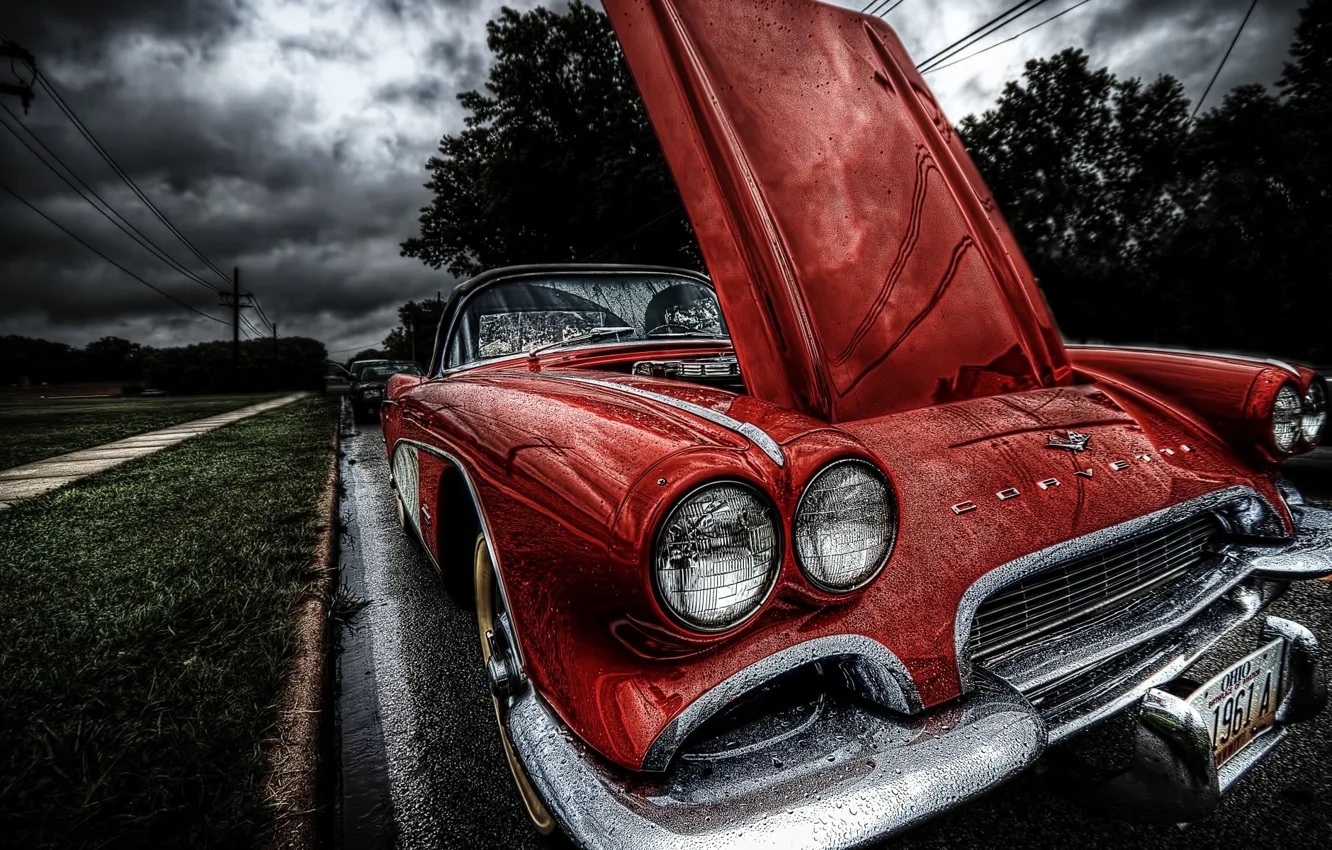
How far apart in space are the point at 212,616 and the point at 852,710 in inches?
93.7

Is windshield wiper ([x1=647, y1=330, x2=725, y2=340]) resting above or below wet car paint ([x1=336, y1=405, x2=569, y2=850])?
above

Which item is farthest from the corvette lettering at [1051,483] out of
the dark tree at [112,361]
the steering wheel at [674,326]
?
the dark tree at [112,361]

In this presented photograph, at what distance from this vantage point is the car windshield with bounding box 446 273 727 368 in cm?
254

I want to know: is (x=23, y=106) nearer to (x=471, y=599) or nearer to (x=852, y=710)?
(x=471, y=599)

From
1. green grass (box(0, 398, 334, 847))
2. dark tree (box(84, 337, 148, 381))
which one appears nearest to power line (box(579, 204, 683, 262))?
green grass (box(0, 398, 334, 847))

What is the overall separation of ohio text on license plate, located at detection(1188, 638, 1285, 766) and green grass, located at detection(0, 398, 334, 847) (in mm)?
1857

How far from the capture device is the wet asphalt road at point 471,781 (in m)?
1.28

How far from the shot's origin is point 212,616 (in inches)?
89.9

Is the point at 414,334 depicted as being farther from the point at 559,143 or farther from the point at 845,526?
the point at 845,526

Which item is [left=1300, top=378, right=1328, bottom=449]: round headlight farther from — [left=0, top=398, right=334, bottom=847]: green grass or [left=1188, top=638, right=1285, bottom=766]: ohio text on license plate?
[left=0, top=398, right=334, bottom=847]: green grass

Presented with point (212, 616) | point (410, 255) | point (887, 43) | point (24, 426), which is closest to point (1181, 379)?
point (887, 43)

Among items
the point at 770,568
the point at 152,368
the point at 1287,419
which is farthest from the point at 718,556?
the point at 152,368

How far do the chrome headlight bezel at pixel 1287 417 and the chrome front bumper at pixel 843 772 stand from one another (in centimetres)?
85

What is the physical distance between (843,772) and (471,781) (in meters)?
1.08
